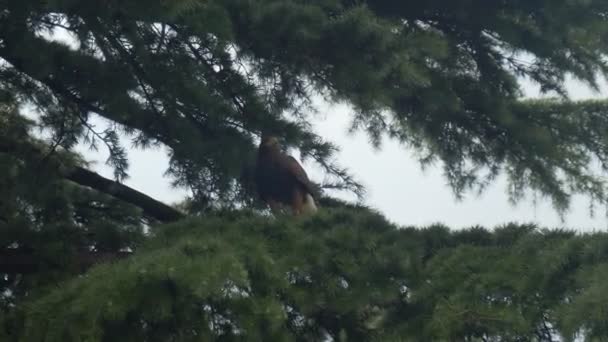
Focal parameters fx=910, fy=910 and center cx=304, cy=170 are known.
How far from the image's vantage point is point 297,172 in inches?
232

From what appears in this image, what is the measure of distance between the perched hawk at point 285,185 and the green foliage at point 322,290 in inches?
60.1

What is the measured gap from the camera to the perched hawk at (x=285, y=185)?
19.0 ft

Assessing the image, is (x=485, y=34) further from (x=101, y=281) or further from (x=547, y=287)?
(x=101, y=281)

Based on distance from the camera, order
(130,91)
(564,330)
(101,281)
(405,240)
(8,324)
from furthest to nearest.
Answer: (130,91) → (405,240) → (8,324) → (101,281) → (564,330)

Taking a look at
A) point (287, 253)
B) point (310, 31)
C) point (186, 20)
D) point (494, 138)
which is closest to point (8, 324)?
point (287, 253)

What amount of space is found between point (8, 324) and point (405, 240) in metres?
1.81

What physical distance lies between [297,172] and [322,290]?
211 cm

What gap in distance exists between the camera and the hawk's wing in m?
5.85

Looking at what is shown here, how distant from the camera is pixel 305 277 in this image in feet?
12.6

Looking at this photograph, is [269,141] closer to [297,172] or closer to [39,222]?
[297,172]

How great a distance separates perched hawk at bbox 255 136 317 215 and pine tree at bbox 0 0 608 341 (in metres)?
0.12

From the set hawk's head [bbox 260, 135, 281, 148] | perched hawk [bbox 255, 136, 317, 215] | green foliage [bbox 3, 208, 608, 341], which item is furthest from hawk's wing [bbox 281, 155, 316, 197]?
green foliage [bbox 3, 208, 608, 341]

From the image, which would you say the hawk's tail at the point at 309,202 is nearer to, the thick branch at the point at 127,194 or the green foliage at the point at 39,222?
the thick branch at the point at 127,194

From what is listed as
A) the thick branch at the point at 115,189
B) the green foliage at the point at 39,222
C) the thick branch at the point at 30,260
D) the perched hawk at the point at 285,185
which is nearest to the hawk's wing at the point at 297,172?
the perched hawk at the point at 285,185
